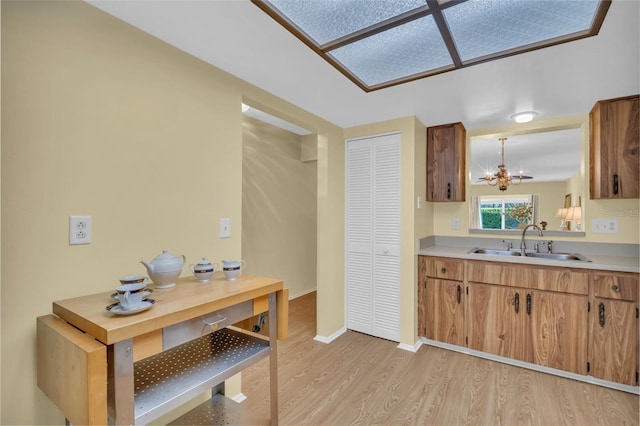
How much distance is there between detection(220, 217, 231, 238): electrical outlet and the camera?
1.84 m

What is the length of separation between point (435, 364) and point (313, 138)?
3144 mm

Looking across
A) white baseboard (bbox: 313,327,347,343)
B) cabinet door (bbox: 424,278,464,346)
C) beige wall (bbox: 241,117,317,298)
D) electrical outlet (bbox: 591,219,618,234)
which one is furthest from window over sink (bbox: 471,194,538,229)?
beige wall (bbox: 241,117,317,298)

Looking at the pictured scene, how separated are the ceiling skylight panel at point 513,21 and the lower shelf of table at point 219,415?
86.5 inches

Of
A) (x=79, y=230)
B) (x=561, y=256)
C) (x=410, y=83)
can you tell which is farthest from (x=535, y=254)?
(x=79, y=230)

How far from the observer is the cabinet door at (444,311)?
2676mm

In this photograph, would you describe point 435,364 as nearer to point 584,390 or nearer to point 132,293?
point 584,390

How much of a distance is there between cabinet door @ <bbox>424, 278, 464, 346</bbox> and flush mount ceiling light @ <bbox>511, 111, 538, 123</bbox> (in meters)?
1.55

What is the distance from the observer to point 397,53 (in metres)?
1.71

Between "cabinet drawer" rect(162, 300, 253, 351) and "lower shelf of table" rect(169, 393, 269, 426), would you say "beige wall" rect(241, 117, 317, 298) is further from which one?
"cabinet drawer" rect(162, 300, 253, 351)

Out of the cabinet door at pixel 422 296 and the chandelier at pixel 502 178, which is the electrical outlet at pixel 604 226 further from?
the cabinet door at pixel 422 296

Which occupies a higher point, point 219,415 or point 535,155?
point 535,155

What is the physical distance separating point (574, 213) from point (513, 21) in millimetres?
2146

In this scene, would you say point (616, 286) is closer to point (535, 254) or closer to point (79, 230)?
point (535, 254)

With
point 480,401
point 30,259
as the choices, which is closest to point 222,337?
point 30,259
